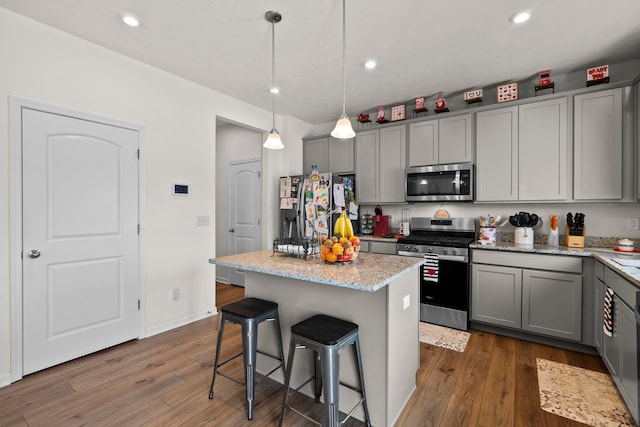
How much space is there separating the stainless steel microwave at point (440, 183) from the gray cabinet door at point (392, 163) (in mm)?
173

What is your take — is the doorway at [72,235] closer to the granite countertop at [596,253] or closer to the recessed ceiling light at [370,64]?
the recessed ceiling light at [370,64]

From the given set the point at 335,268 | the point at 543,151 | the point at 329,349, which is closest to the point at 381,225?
the point at 543,151

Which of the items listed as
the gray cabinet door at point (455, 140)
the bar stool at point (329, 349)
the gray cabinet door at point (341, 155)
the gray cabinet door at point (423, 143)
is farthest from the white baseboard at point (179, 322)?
the gray cabinet door at point (455, 140)

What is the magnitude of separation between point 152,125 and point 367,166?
268 centimetres

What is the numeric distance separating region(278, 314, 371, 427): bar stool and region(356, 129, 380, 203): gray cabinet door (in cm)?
267

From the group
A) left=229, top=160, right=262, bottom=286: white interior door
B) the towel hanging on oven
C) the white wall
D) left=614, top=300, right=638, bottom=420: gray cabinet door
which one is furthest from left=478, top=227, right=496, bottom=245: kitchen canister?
the white wall

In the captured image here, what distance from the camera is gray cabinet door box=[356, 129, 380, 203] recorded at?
4.24 meters

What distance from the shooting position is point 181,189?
3.37 m

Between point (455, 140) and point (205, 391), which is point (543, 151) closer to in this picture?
point (455, 140)

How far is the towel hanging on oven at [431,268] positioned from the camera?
3.41 m

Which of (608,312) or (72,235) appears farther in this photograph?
(72,235)

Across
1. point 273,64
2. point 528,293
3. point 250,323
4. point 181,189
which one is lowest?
point 528,293

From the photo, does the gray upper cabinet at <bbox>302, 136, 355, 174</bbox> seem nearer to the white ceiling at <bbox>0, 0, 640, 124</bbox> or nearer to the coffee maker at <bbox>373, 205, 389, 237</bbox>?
the coffee maker at <bbox>373, 205, 389, 237</bbox>

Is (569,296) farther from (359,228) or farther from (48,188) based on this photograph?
(48,188)
